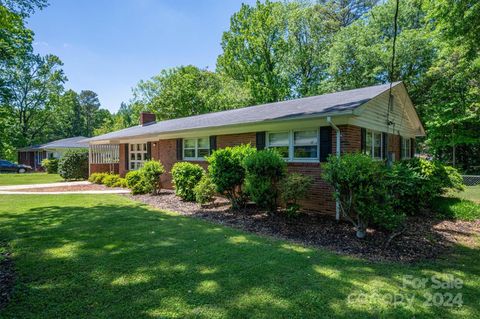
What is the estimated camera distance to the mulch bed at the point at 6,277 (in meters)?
3.32

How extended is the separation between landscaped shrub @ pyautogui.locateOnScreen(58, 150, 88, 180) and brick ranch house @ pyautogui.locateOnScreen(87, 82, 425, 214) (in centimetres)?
884

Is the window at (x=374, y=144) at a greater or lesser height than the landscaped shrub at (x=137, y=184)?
greater

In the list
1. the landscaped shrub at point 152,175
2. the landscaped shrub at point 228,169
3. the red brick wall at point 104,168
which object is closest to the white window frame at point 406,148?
the landscaped shrub at point 228,169

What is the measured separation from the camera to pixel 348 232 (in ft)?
21.1

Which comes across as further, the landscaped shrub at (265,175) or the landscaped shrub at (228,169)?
the landscaped shrub at (228,169)

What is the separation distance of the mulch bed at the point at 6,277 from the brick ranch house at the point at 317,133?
22.8 feet

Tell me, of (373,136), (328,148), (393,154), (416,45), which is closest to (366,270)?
(328,148)

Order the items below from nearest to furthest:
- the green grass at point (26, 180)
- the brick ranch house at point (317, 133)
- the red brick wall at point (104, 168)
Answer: the brick ranch house at point (317, 133) < the green grass at point (26, 180) < the red brick wall at point (104, 168)

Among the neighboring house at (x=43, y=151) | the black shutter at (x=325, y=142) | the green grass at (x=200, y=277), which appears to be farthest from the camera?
the neighboring house at (x=43, y=151)

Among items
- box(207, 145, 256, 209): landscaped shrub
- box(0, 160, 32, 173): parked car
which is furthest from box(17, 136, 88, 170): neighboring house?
box(207, 145, 256, 209): landscaped shrub

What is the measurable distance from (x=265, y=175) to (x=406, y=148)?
9926 millimetres

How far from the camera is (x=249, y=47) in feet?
92.2

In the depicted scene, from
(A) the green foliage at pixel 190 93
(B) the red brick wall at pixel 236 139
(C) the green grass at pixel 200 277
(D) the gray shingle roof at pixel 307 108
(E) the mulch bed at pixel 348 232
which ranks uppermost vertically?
(A) the green foliage at pixel 190 93

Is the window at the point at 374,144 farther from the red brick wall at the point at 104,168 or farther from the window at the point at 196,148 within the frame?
the red brick wall at the point at 104,168
